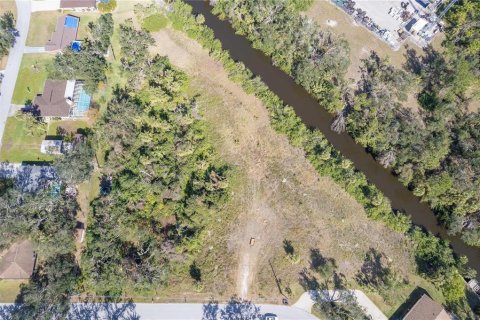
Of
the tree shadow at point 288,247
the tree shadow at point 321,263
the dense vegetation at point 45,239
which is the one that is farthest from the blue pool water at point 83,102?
the tree shadow at point 321,263

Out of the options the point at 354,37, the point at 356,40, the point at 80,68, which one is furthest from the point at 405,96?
the point at 80,68

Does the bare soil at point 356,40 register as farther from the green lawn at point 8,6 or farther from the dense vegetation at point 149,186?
the green lawn at point 8,6

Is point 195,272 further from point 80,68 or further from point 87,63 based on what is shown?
point 87,63

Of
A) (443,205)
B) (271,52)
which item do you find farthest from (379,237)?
(271,52)

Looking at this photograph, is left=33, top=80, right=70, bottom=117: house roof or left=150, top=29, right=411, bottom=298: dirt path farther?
left=33, top=80, right=70, bottom=117: house roof

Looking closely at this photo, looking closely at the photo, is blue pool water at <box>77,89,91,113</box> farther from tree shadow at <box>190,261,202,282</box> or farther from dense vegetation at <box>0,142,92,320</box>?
tree shadow at <box>190,261,202,282</box>

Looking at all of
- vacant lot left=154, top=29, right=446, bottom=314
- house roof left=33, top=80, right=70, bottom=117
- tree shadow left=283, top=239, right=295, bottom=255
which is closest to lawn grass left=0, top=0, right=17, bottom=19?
house roof left=33, top=80, right=70, bottom=117

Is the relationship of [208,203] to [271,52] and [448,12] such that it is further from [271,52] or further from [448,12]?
[448,12]

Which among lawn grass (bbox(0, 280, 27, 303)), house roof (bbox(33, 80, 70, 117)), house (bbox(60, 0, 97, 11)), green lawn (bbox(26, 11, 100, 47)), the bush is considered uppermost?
the bush
